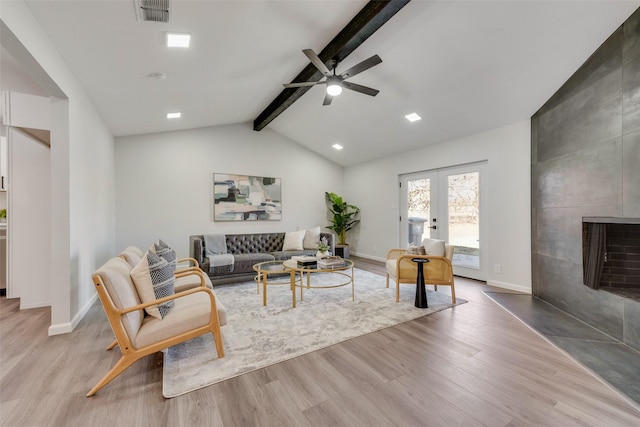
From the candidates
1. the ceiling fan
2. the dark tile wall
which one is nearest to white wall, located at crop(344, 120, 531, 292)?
the dark tile wall

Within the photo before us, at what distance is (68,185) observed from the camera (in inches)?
106

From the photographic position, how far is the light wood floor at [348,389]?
1.58m

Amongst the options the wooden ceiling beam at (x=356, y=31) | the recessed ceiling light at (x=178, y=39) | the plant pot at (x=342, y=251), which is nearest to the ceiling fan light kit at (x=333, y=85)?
the wooden ceiling beam at (x=356, y=31)

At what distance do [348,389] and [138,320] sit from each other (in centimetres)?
162

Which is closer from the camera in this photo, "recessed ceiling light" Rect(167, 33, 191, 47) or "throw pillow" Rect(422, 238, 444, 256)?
"recessed ceiling light" Rect(167, 33, 191, 47)

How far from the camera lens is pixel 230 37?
2.69m

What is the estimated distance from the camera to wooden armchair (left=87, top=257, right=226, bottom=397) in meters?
1.81

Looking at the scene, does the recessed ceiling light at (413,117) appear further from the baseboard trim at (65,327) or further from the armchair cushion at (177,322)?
the baseboard trim at (65,327)

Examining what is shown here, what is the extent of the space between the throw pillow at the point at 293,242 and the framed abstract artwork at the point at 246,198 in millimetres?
961

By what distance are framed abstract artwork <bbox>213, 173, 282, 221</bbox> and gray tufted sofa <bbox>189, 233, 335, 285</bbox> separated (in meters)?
0.75

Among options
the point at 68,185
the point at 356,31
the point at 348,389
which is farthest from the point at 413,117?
the point at 68,185

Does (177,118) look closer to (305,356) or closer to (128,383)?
(128,383)

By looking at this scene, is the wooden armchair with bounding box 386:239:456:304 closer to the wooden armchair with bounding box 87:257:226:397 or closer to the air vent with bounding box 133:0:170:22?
the wooden armchair with bounding box 87:257:226:397

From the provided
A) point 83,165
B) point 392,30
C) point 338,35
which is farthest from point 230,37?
point 83,165
